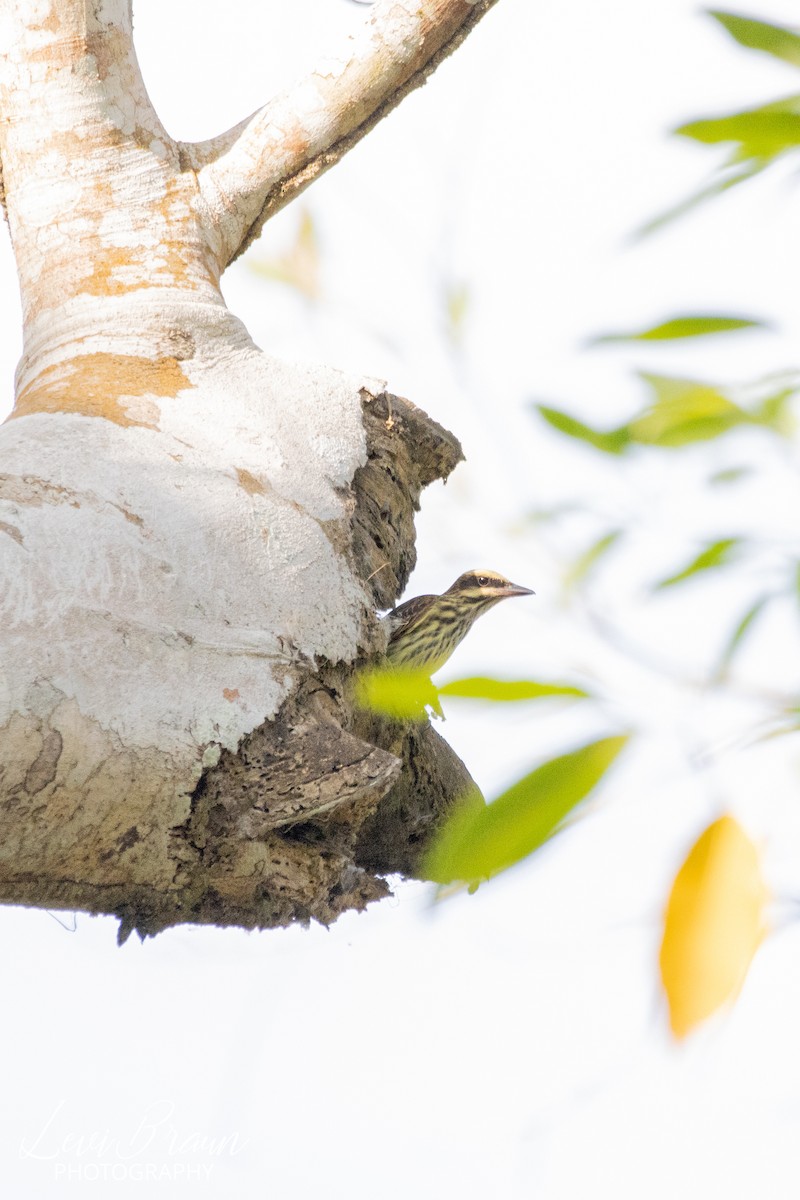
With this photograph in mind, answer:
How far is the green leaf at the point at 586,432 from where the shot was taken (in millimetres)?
1131

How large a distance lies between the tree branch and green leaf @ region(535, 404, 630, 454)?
7.60ft

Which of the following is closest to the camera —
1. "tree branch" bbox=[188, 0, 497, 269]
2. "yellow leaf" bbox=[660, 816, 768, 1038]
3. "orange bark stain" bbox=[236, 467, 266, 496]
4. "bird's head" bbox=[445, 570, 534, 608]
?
"yellow leaf" bbox=[660, 816, 768, 1038]

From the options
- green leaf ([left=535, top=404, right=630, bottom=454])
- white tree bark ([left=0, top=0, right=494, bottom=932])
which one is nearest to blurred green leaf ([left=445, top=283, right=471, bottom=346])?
green leaf ([left=535, top=404, right=630, bottom=454])

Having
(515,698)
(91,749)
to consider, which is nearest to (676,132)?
(515,698)

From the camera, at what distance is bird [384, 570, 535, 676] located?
11.6 feet

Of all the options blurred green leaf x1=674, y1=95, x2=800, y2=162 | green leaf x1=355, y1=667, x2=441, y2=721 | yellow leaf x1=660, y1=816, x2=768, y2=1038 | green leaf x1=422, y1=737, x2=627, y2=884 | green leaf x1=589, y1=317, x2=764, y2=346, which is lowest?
green leaf x1=355, y1=667, x2=441, y2=721

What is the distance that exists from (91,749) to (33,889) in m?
0.26

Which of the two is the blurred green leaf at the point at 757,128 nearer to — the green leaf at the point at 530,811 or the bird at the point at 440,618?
the green leaf at the point at 530,811

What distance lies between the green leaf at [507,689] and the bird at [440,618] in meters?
2.40

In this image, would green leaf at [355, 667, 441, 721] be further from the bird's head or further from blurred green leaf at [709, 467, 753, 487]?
the bird's head

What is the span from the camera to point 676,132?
85 centimetres

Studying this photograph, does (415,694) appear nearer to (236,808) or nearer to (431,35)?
(236,808)

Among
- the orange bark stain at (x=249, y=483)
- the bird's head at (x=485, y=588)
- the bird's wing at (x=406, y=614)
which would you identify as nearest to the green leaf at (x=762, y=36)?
the orange bark stain at (x=249, y=483)

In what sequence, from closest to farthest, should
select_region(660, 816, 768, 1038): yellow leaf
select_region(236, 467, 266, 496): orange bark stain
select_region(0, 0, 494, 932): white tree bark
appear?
select_region(660, 816, 768, 1038): yellow leaf < select_region(0, 0, 494, 932): white tree bark < select_region(236, 467, 266, 496): orange bark stain
